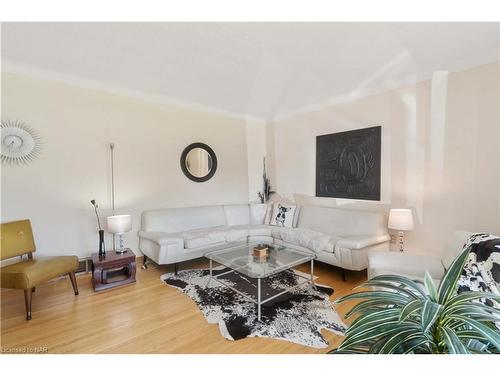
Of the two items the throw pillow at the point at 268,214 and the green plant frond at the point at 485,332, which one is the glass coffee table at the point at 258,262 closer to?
the throw pillow at the point at 268,214

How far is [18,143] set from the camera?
262 cm

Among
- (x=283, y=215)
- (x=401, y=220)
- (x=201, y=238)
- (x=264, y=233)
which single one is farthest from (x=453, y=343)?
(x=283, y=215)

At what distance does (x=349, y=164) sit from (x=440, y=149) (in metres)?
1.08

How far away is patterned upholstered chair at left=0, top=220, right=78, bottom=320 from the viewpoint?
2002 millimetres

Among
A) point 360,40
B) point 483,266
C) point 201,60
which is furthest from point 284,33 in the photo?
point 483,266

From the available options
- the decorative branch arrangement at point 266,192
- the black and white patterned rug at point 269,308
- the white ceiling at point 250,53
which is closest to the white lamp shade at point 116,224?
the black and white patterned rug at point 269,308

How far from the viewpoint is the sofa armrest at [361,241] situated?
2.64 metres

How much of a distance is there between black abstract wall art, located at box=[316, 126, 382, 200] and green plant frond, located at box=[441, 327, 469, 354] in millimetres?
2931

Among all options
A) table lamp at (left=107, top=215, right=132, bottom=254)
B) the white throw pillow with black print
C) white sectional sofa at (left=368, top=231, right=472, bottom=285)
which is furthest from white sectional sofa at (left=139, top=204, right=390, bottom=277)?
white sectional sofa at (left=368, top=231, right=472, bottom=285)

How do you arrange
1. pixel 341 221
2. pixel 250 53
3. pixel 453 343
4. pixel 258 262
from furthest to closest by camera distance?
pixel 341 221, pixel 258 262, pixel 250 53, pixel 453 343

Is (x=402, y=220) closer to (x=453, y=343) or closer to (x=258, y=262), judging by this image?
(x=258, y=262)

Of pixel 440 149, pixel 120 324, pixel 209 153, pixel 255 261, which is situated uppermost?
pixel 209 153

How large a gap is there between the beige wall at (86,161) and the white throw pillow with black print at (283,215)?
1338mm

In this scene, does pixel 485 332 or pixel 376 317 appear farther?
pixel 376 317
